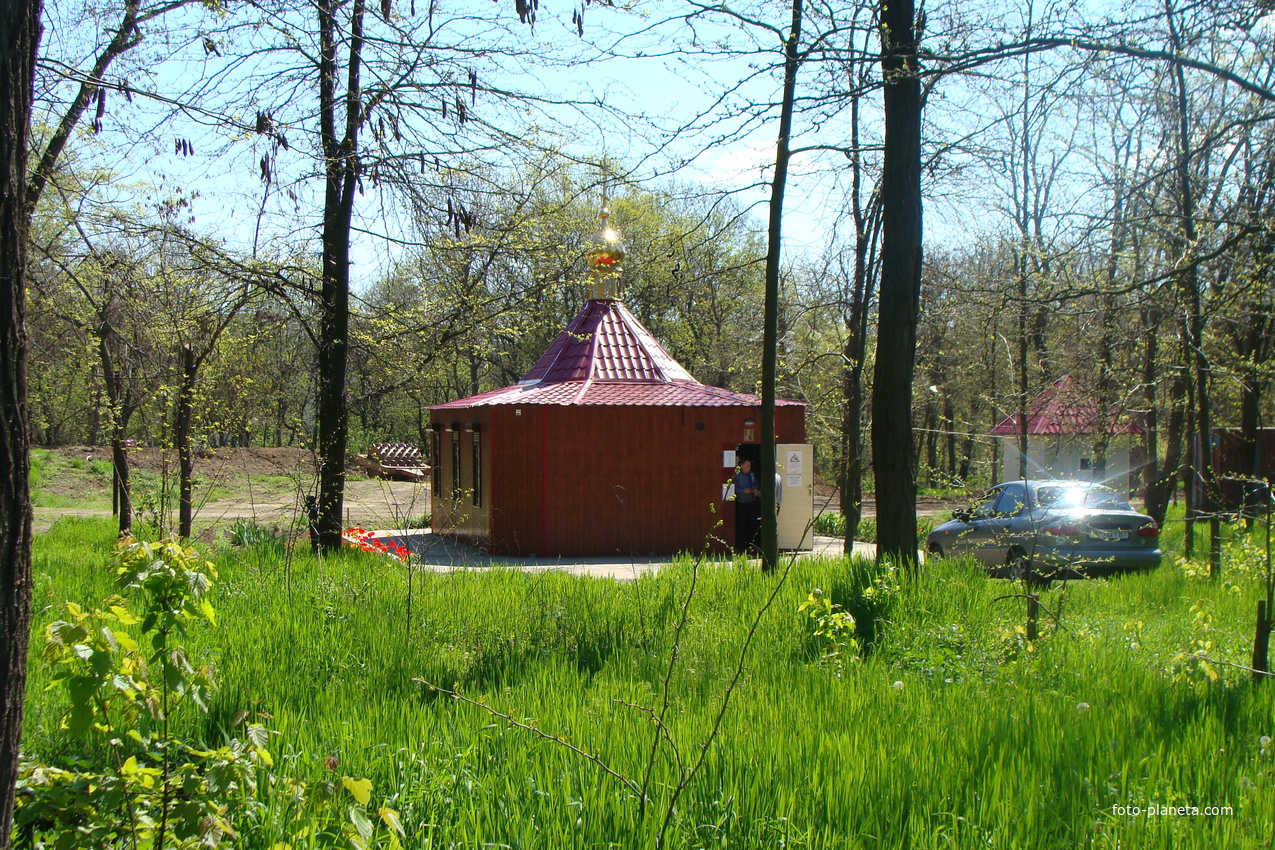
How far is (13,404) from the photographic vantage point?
8.25 feet

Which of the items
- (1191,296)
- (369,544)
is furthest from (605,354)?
(1191,296)

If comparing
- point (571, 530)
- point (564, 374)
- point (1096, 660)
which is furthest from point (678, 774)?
point (564, 374)

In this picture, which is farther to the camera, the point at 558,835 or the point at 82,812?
the point at 558,835

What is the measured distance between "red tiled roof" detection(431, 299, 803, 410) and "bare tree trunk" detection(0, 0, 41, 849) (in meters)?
12.9

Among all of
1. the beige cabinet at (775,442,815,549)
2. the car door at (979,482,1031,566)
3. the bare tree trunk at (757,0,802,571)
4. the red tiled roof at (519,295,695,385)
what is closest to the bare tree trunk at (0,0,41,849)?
the bare tree trunk at (757,0,802,571)

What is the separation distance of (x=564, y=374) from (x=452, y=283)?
2.69 meters

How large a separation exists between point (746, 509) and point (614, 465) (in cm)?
239

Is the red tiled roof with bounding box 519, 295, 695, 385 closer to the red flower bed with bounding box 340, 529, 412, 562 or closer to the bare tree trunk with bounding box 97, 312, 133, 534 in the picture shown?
the red flower bed with bounding box 340, 529, 412, 562

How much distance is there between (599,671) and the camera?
5.78m

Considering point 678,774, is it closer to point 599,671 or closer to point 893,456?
point 599,671

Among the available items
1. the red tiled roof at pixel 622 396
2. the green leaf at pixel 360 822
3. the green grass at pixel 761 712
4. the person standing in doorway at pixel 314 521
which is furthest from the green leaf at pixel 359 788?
→ the red tiled roof at pixel 622 396

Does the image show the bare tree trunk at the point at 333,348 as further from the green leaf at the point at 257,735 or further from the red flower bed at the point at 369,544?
the green leaf at the point at 257,735

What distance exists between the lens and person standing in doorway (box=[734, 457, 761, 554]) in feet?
Result: 50.0

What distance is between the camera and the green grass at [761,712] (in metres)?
3.51
